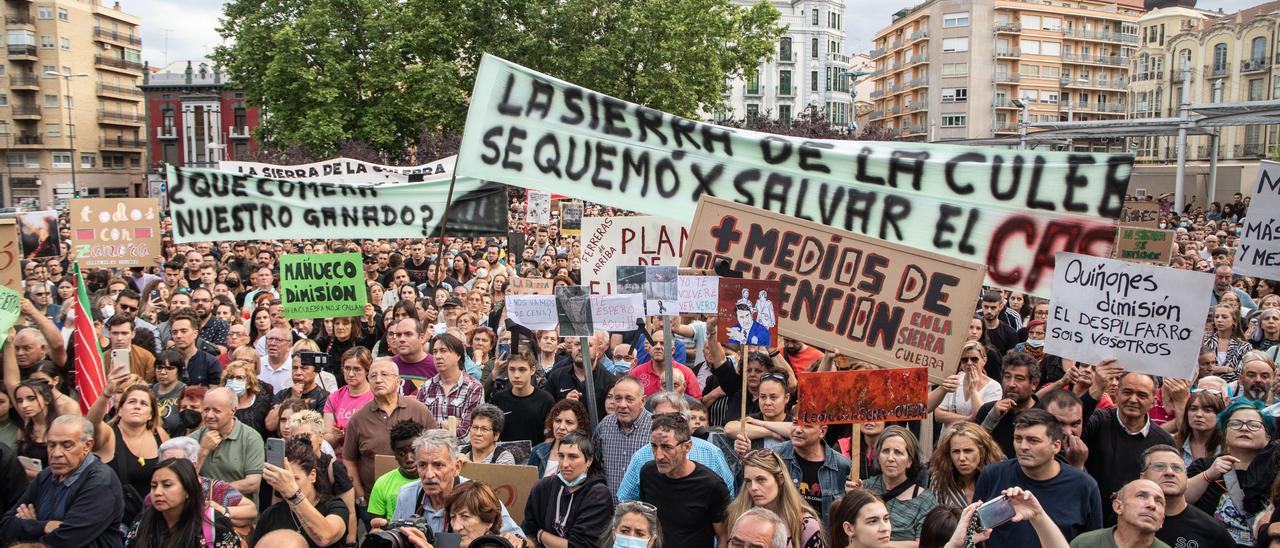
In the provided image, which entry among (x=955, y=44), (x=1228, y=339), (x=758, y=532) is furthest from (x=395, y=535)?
(x=955, y=44)

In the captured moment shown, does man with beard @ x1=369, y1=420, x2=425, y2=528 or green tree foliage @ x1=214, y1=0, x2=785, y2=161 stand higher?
green tree foliage @ x1=214, y1=0, x2=785, y2=161

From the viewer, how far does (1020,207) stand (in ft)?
19.7

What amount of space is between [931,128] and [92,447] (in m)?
92.8

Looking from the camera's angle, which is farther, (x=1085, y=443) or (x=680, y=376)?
(x=680, y=376)

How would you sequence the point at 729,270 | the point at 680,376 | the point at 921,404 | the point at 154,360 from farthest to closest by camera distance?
1. the point at 154,360
2. the point at 680,376
3. the point at 729,270
4. the point at 921,404

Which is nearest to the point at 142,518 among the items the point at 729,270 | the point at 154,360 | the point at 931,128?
the point at 729,270

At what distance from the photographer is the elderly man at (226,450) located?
235 inches

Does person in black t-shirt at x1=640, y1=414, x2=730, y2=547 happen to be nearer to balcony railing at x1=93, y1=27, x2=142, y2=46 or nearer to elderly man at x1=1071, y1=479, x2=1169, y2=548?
elderly man at x1=1071, y1=479, x2=1169, y2=548

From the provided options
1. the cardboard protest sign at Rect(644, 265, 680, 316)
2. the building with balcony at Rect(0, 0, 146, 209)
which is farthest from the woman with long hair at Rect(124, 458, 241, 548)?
the building with balcony at Rect(0, 0, 146, 209)

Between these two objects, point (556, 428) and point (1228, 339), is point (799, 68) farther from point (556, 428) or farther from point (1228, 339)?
point (556, 428)

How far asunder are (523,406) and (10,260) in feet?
17.6

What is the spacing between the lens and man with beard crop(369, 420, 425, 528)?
5.82m

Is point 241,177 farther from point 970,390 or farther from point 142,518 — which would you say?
point 970,390

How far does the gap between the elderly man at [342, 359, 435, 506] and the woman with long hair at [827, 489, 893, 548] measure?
2.74m
